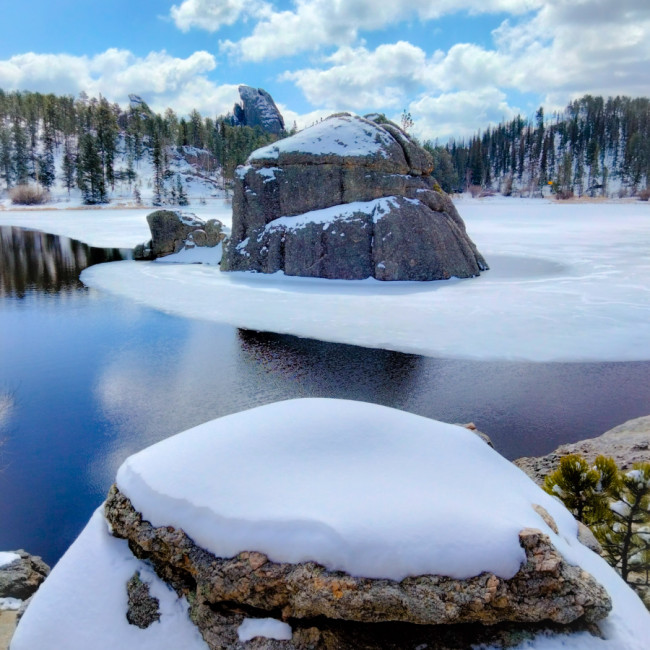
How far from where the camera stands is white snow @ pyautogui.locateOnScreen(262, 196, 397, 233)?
1750 centimetres

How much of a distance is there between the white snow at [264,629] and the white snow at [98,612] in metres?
0.20

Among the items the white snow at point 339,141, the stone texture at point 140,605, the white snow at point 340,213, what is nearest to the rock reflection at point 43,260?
the white snow at point 340,213

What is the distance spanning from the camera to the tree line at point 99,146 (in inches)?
2643

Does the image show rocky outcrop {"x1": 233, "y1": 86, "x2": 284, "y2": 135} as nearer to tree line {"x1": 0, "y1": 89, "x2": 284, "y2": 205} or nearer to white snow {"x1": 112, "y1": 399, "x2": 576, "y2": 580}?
tree line {"x1": 0, "y1": 89, "x2": 284, "y2": 205}

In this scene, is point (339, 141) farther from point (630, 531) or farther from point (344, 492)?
point (344, 492)

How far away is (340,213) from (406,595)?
16286 mm

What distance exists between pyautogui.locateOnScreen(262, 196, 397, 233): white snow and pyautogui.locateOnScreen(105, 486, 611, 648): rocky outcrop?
1563 centimetres

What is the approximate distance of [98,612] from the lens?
2.66 metres

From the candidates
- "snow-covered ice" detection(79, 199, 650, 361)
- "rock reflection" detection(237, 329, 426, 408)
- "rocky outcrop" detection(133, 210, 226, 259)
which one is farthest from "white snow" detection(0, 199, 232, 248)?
"rock reflection" detection(237, 329, 426, 408)

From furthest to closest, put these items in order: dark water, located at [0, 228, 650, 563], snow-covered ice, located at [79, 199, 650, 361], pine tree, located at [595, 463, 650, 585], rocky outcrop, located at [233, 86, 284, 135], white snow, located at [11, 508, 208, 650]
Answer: rocky outcrop, located at [233, 86, 284, 135]
snow-covered ice, located at [79, 199, 650, 361]
dark water, located at [0, 228, 650, 563]
pine tree, located at [595, 463, 650, 585]
white snow, located at [11, 508, 208, 650]

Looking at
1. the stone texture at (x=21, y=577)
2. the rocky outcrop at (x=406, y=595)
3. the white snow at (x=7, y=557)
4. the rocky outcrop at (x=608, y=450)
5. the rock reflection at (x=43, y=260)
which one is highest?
the rock reflection at (x=43, y=260)

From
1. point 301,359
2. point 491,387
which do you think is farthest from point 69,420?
point 491,387

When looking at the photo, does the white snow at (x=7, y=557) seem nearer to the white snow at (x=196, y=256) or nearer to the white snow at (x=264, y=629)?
the white snow at (x=264, y=629)

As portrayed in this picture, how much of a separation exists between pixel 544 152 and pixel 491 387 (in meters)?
84.6
